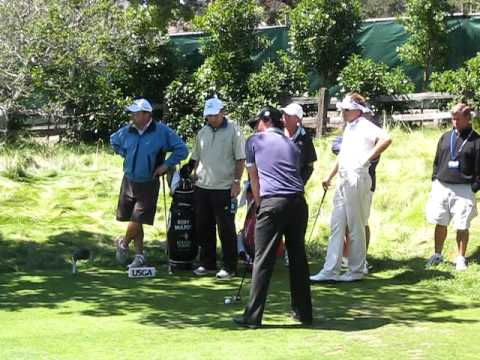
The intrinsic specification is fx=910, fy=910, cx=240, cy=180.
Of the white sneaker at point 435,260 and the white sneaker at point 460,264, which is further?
the white sneaker at point 435,260

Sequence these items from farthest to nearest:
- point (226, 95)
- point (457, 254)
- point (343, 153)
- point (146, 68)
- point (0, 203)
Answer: point (146, 68), point (226, 95), point (0, 203), point (457, 254), point (343, 153)

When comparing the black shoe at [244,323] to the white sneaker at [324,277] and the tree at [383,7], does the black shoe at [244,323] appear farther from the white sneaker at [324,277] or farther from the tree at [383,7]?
the tree at [383,7]

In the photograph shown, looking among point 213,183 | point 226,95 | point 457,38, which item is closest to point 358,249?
point 213,183

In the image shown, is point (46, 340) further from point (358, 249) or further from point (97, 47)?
point (97, 47)

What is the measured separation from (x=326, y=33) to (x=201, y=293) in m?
10.9

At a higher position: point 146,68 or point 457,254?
point 146,68

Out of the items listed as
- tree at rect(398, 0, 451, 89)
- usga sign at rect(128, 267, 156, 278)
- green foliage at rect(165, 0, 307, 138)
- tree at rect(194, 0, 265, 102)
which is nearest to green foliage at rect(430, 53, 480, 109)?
tree at rect(398, 0, 451, 89)

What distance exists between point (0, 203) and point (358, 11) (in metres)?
9.13

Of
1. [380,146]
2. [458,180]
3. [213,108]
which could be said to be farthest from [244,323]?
[458,180]

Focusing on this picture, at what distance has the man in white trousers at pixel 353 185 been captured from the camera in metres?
9.02

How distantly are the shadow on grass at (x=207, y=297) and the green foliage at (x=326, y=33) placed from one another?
9.00 metres

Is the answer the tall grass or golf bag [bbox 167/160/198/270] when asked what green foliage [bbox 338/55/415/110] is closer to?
the tall grass

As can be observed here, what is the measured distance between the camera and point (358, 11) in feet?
62.0

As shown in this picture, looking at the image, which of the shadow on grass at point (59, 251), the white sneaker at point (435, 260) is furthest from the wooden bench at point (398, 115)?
the white sneaker at point (435, 260)
